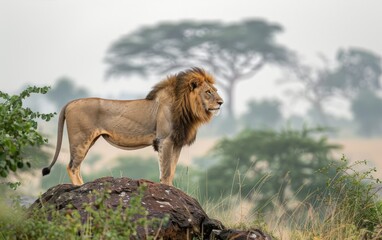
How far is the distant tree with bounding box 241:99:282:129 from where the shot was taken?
145 feet

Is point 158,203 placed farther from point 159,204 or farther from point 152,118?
point 152,118

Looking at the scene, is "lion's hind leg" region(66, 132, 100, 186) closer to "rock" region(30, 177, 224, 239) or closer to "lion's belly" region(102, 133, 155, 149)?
"lion's belly" region(102, 133, 155, 149)

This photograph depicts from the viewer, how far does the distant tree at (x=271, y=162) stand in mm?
20000

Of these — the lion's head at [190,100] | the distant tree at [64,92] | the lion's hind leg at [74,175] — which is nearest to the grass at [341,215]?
the lion's head at [190,100]

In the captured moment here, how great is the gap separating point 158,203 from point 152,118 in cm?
151

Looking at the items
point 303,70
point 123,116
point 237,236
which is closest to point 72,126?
point 123,116

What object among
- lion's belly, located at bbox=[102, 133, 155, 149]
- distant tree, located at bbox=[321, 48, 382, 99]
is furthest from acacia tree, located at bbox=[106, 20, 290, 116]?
lion's belly, located at bbox=[102, 133, 155, 149]

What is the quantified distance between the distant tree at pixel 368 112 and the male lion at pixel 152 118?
36.4 m

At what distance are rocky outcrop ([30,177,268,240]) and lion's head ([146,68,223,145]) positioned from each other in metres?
1.20

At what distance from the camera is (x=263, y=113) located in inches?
1758

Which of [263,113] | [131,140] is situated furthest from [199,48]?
[131,140]

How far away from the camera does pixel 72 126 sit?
273 inches

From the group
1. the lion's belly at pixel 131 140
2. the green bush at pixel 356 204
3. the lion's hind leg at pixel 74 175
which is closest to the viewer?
the green bush at pixel 356 204

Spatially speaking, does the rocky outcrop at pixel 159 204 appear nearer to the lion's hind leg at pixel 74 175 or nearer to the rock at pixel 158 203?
the rock at pixel 158 203
